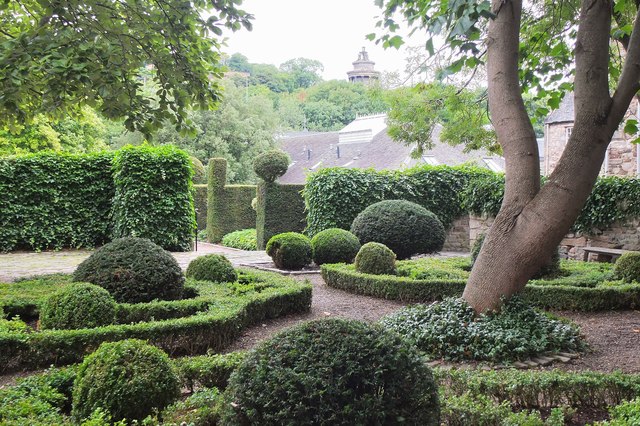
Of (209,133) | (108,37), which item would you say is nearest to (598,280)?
(108,37)

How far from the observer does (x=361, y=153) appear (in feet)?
100

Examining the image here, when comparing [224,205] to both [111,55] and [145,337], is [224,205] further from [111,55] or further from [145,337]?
[145,337]

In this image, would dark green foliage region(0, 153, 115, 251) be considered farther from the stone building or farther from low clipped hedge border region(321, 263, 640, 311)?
the stone building

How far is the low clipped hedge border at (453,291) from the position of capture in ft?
25.7

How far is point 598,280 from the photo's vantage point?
8.89 meters

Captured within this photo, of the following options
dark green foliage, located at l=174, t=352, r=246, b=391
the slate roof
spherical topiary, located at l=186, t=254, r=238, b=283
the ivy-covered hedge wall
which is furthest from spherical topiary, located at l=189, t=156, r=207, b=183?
dark green foliage, located at l=174, t=352, r=246, b=391

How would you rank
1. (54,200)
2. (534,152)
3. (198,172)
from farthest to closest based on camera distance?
(198,172)
(54,200)
(534,152)

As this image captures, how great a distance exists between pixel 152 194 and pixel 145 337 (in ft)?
29.7

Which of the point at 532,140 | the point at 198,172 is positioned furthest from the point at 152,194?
the point at 198,172

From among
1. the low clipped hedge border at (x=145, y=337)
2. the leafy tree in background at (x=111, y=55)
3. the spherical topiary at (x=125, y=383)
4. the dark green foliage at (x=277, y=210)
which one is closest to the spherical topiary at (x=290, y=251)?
the leafy tree in background at (x=111, y=55)

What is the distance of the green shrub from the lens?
58.3 ft

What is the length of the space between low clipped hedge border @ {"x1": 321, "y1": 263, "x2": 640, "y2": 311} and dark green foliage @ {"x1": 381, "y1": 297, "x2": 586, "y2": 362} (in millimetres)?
1447

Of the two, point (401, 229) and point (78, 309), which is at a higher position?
point (401, 229)

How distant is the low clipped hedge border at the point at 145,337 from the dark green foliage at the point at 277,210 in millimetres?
9750
